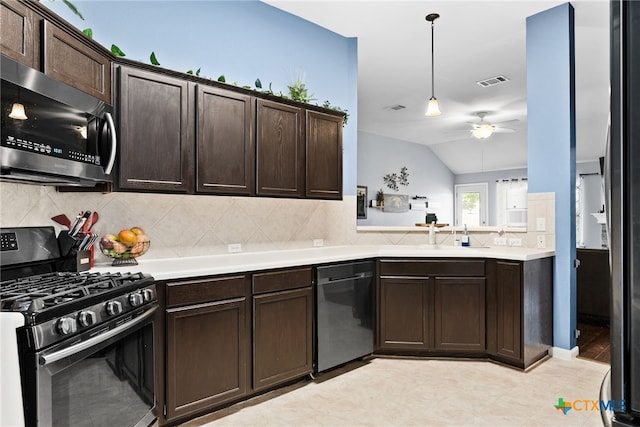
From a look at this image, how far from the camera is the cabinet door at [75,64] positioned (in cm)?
185

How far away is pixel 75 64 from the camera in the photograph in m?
2.02

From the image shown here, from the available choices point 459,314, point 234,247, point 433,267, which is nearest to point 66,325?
point 234,247

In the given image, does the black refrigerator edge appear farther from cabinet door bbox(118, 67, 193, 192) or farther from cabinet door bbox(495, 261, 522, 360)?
cabinet door bbox(495, 261, 522, 360)

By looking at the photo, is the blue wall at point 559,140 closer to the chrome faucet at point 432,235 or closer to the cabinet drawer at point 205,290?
the chrome faucet at point 432,235

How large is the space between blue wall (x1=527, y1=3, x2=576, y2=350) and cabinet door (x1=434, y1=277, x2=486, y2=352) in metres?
0.76

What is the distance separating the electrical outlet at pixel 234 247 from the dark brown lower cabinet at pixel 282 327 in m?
0.68

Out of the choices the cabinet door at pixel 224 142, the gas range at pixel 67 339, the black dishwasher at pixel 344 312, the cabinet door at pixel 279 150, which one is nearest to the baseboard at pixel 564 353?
the black dishwasher at pixel 344 312

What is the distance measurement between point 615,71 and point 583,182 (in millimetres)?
10500

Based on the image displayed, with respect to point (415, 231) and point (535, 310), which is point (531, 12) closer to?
point (415, 231)

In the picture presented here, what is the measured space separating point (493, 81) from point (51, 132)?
535cm

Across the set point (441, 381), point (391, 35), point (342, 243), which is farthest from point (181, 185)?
point (391, 35)

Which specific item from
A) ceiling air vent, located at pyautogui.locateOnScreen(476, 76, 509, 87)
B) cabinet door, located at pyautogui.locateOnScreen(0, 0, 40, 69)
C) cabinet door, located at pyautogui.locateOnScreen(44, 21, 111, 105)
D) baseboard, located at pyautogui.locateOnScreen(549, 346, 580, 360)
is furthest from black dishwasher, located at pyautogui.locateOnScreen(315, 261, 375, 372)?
ceiling air vent, located at pyautogui.locateOnScreen(476, 76, 509, 87)

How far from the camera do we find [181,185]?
258 centimetres

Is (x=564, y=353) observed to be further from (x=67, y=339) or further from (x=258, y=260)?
(x=67, y=339)
